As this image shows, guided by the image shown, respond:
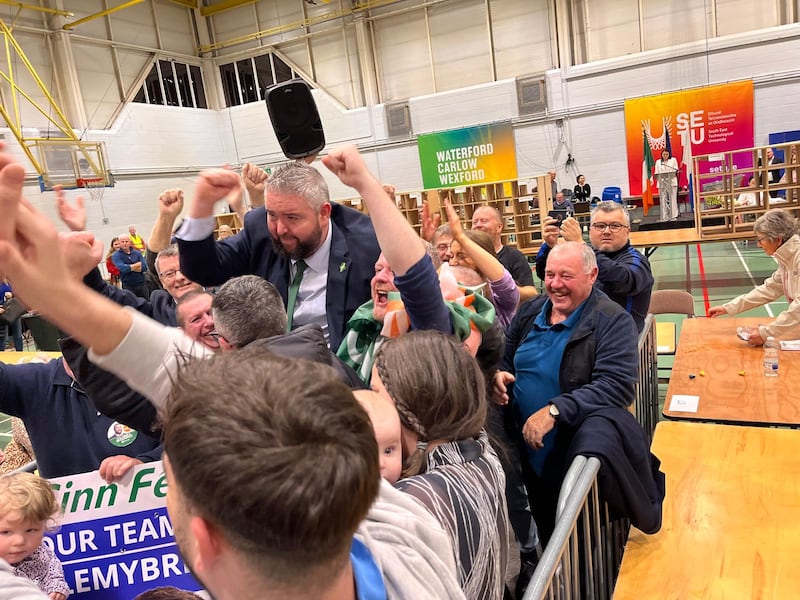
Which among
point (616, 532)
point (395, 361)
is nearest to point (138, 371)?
point (395, 361)

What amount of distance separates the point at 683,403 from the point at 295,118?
8.01 feet

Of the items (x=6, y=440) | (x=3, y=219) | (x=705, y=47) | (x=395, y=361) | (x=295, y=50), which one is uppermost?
(x=295, y=50)

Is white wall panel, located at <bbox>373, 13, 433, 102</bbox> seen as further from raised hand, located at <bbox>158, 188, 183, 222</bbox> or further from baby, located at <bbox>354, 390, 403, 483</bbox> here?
baby, located at <bbox>354, 390, 403, 483</bbox>

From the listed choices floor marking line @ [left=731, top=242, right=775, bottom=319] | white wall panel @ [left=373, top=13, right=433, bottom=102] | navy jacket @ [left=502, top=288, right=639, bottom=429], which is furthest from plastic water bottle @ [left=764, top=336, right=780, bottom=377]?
white wall panel @ [left=373, top=13, right=433, bottom=102]

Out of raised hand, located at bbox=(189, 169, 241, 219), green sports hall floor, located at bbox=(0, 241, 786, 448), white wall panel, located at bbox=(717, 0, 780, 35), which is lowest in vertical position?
green sports hall floor, located at bbox=(0, 241, 786, 448)

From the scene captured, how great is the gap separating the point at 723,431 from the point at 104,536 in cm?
262

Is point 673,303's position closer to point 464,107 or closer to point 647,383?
point 647,383

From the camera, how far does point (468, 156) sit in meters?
15.0

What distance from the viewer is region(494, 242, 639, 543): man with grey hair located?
7.44 ft

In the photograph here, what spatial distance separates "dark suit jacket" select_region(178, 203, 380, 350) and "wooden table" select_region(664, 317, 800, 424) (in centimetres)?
181

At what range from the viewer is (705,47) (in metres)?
12.6

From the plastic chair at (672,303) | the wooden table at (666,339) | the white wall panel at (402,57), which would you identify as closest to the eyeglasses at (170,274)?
the wooden table at (666,339)

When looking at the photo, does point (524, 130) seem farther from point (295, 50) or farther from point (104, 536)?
point (104, 536)

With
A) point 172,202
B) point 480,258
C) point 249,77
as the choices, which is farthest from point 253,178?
point 249,77
